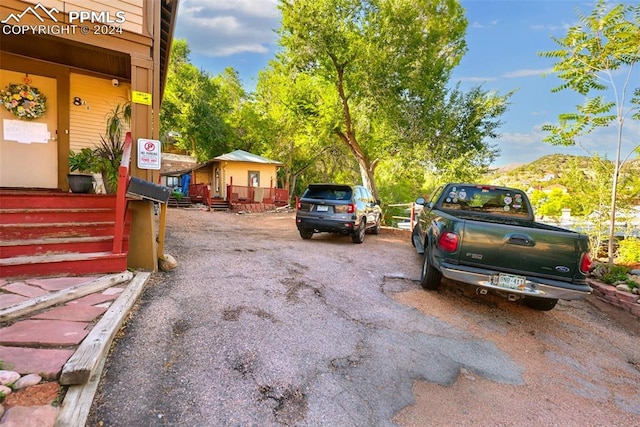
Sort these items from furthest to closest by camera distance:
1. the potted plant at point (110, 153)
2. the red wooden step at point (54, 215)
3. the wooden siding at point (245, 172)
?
1. the wooden siding at point (245, 172)
2. the potted plant at point (110, 153)
3. the red wooden step at point (54, 215)

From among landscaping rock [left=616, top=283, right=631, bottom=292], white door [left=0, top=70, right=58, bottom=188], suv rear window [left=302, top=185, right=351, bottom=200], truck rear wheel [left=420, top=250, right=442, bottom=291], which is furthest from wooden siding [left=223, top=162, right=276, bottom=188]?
landscaping rock [left=616, top=283, right=631, bottom=292]

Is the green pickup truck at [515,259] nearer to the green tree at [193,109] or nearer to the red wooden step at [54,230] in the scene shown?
the red wooden step at [54,230]

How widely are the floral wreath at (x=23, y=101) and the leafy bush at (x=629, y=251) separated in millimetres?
12672

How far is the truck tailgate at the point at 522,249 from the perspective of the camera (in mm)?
3789

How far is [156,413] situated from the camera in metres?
2.03

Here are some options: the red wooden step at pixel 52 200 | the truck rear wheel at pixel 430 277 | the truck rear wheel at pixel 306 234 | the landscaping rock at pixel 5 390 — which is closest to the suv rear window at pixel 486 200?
the truck rear wheel at pixel 430 277

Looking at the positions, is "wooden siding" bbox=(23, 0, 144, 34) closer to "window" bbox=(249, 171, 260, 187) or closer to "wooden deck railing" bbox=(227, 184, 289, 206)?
"wooden deck railing" bbox=(227, 184, 289, 206)

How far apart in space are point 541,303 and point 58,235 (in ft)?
22.4

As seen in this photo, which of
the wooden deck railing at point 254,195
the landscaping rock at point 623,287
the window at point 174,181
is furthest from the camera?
the window at point 174,181

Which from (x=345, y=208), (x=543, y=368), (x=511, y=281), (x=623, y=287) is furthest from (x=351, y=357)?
(x=623, y=287)

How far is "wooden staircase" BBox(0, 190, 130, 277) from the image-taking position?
3.72 m

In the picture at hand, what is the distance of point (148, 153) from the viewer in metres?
4.73

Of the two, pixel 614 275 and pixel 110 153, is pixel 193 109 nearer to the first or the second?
pixel 110 153

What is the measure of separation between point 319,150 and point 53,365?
→ 25065mm
